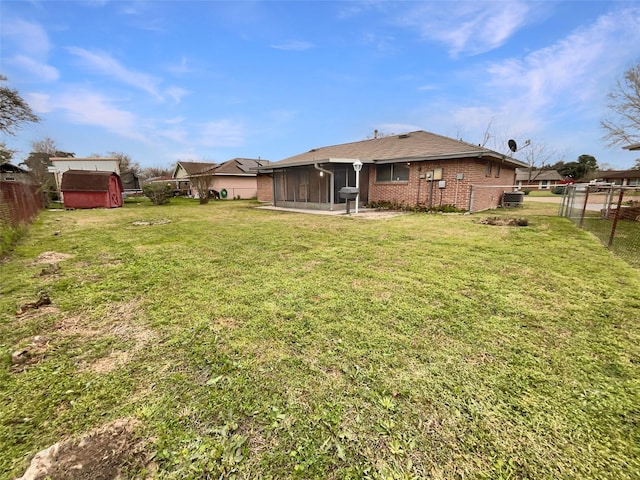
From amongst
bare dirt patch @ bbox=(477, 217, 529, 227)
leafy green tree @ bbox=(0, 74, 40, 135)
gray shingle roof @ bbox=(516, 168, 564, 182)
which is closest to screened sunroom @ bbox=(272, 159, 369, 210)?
bare dirt patch @ bbox=(477, 217, 529, 227)

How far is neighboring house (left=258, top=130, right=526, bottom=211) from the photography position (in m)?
11.1

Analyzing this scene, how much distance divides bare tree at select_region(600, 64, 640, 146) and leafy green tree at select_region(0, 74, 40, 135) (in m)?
38.6

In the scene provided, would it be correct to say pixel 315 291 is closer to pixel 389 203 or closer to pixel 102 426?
pixel 102 426

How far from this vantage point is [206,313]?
2.90m

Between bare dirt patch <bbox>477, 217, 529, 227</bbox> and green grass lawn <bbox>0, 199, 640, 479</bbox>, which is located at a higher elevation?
bare dirt patch <bbox>477, 217, 529, 227</bbox>

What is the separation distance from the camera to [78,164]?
68.1 feet

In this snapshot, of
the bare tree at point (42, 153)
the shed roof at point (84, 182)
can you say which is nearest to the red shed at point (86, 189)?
the shed roof at point (84, 182)

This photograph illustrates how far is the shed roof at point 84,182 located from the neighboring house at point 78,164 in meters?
4.93

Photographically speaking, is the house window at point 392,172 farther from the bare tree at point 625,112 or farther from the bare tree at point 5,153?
the bare tree at point 5,153

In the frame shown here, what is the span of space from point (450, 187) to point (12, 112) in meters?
25.1

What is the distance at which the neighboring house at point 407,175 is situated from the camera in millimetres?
11133

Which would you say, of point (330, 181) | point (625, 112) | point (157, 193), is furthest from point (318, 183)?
point (625, 112)

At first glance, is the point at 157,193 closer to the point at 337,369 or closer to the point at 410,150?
the point at 410,150

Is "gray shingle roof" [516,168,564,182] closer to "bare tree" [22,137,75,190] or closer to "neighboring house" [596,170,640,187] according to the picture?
"neighboring house" [596,170,640,187]
